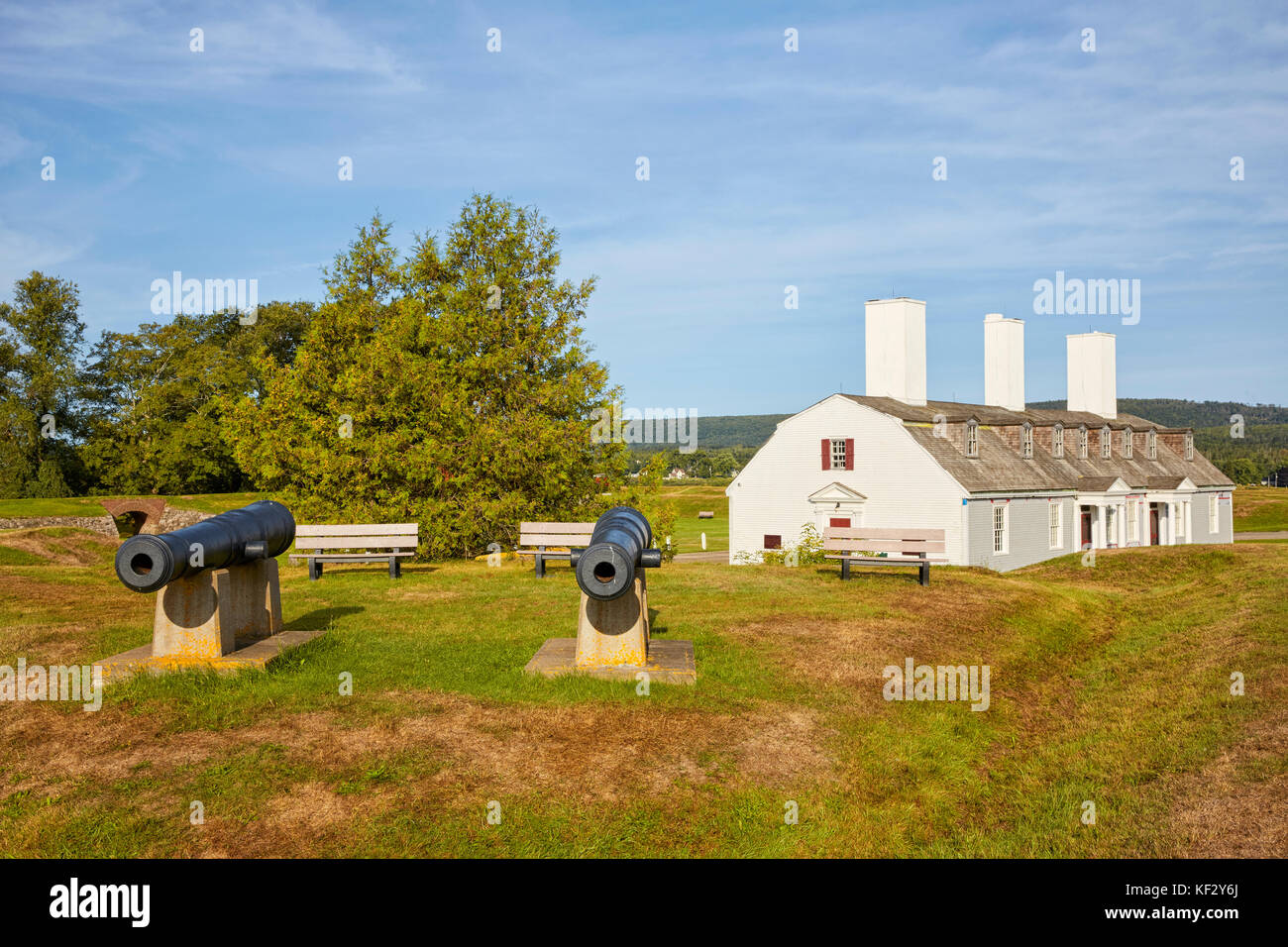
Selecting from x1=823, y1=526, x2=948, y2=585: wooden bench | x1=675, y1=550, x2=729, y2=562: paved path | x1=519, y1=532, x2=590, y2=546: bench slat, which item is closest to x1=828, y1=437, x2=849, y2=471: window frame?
x1=675, y1=550, x2=729, y2=562: paved path

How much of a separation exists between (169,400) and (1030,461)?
50518 mm

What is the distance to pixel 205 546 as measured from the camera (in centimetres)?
968

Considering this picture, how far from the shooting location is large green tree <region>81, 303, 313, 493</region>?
180ft

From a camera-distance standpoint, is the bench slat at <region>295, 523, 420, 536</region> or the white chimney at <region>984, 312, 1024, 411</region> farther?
the white chimney at <region>984, 312, 1024, 411</region>

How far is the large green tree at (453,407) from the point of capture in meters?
26.2

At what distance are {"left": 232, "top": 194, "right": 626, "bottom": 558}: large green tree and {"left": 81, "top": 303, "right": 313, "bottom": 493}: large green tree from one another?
27.4 m

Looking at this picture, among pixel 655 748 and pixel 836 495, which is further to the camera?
pixel 836 495

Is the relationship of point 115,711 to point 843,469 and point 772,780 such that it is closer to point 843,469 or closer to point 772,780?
point 772,780

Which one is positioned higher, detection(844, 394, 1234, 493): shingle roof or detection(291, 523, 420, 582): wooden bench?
detection(844, 394, 1234, 493): shingle roof

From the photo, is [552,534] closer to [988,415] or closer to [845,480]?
[845,480]

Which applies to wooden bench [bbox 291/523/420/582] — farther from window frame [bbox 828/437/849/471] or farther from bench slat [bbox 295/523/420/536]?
window frame [bbox 828/437/849/471]

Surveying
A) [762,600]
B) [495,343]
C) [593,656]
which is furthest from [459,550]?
[593,656]

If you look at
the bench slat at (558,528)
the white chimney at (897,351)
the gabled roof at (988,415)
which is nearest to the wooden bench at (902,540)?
the bench slat at (558,528)

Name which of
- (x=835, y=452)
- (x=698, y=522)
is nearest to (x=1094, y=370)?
(x=835, y=452)
